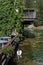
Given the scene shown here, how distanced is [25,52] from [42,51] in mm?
1453

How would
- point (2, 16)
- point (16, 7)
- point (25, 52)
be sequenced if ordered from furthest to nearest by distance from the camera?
point (16, 7)
point (2, 16)
point (25, 52)

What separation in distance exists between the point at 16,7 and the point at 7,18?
2.25m

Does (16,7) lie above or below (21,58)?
above

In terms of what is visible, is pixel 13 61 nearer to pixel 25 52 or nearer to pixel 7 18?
pixel 25 52

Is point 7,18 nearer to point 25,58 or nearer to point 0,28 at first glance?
point 0,28

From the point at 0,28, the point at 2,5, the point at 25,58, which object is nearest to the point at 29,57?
the point at 25,58

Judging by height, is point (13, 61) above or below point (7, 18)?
below

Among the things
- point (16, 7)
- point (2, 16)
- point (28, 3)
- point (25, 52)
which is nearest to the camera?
point (25, 52)

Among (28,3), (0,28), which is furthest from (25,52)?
(28,3)

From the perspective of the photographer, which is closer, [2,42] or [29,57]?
[2,42]

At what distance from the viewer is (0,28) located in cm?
2455

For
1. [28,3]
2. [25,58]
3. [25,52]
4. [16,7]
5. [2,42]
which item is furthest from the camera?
[28,3]

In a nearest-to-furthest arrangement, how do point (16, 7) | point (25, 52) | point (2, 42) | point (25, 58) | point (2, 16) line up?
point (2, 42) < point (25, 58) < point (25, 52) < point (2, 16) < point (16, 7)

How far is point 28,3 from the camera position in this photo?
7175 centimetres
